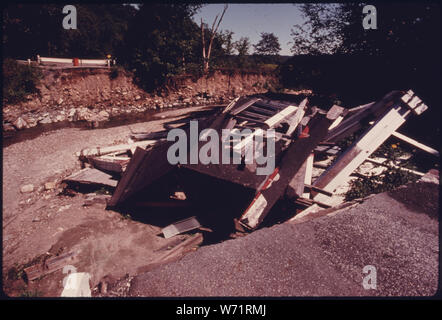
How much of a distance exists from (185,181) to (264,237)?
198 centimetres

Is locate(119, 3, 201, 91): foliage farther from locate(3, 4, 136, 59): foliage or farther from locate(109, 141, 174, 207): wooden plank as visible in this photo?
locate(109, 141, 174, 207): wooden plank

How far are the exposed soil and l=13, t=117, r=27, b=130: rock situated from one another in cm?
382

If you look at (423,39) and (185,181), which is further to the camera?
(423,39)

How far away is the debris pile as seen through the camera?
135 inches

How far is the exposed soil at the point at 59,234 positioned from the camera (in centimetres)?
304

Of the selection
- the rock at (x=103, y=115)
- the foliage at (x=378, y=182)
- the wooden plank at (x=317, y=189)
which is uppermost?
the rock at (x=103, y=115)

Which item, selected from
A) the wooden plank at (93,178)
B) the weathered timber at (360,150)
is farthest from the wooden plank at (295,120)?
the wooden plank at (93,178)

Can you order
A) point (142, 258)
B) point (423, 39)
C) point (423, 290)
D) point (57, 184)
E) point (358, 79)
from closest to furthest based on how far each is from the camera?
1. point (423, 290)
2. point (142, 258)
3. point (57, 184)
4. point (423, 39)
5. point (358, 79)

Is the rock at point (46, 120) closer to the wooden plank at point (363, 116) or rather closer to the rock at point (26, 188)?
the rock at point (26, 188)

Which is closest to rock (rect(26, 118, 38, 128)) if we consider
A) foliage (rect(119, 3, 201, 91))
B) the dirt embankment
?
the dirt embankment

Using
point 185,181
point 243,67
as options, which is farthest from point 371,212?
point 243,67

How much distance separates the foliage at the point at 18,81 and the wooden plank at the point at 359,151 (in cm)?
1221

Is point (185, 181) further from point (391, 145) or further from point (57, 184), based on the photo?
point (391, 145)

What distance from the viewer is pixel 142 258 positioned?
345 centimetres
